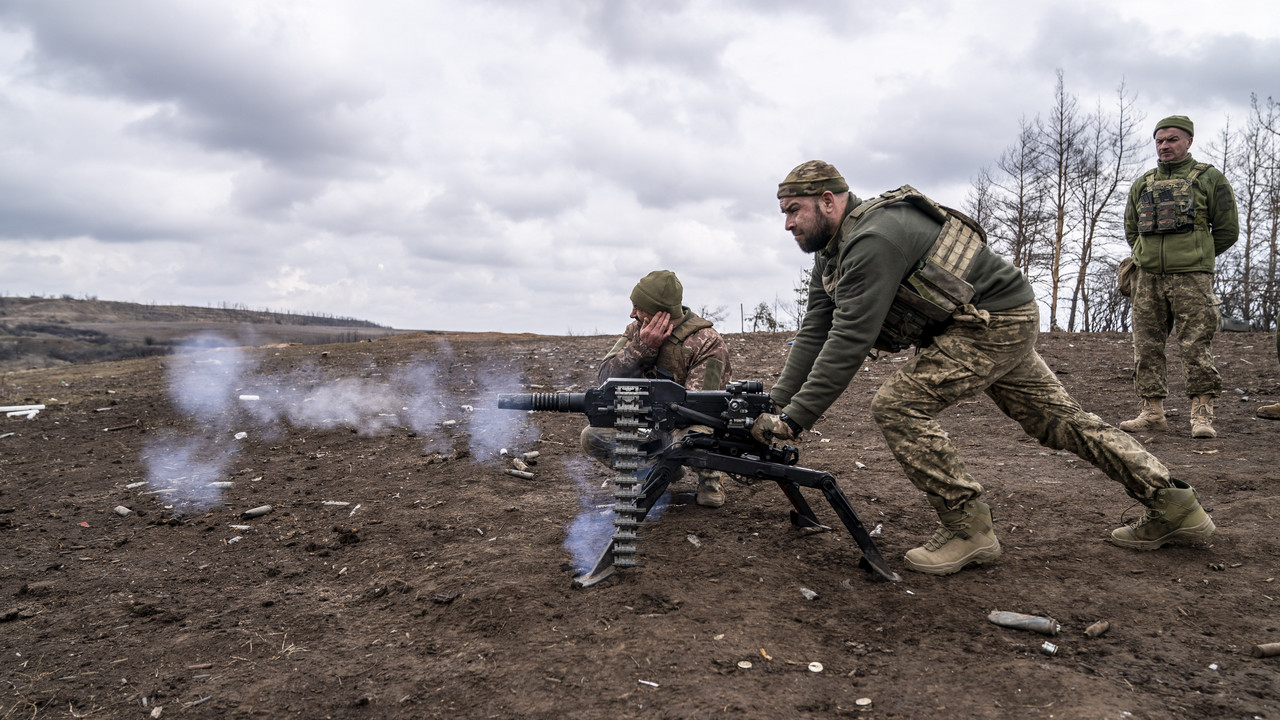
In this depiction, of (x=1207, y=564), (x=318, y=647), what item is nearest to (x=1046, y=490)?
(x=1207, y=564)

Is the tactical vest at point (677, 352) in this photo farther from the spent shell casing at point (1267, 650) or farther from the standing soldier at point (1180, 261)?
the standing soldier at point (1180, 261)

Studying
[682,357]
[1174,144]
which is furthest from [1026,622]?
[1174,144]

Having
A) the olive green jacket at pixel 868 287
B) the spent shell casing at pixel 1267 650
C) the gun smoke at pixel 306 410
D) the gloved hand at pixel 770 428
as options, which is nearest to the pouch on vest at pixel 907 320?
the olive green jacket at pixel 868 287

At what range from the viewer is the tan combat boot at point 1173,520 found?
365 cm

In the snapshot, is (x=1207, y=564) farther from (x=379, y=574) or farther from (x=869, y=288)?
(x=379, y=574)

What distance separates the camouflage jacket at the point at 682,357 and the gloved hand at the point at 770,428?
5.13 feet

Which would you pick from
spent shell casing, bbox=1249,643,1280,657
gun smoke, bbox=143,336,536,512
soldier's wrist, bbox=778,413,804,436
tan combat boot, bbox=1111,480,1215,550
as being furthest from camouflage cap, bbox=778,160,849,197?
gun smoke, bbox=143,336,536,512

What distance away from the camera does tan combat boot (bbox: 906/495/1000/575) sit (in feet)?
11.9

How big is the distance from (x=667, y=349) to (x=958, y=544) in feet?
7.37

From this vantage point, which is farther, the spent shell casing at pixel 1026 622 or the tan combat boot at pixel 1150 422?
the tan combat boot at pixel 1150 422

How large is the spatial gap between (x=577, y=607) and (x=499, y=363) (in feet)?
27.7

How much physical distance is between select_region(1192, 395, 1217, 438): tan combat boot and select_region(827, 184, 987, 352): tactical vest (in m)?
4.40

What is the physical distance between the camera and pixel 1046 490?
519 cm

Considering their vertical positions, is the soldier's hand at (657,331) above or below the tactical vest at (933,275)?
below
